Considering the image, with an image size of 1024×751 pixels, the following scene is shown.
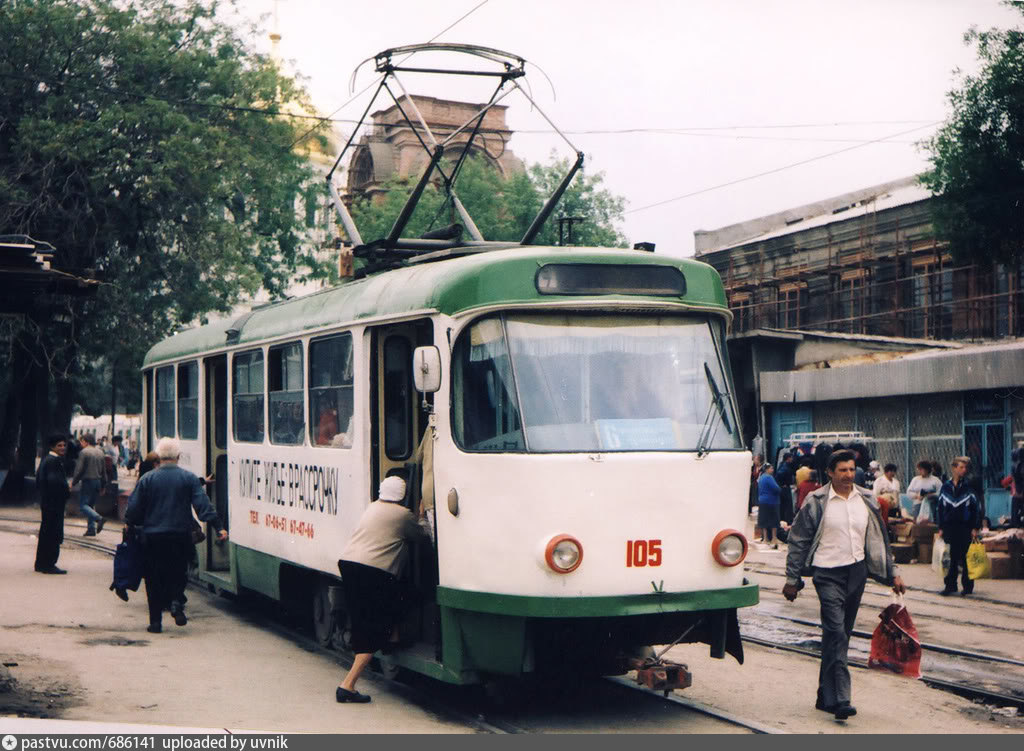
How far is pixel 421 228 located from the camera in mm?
45031

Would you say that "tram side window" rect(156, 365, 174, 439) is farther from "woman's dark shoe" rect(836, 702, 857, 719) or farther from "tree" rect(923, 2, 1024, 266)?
"tree" rect(923, 2, 1024, 266)

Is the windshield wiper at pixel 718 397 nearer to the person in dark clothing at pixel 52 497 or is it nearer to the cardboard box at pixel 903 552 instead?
the person in dark clothing at pixel 52 497

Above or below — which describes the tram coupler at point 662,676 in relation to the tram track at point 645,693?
above

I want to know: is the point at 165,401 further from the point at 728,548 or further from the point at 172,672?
the point at 728,548

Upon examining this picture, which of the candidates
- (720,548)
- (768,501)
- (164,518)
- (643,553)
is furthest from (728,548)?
(768,501)

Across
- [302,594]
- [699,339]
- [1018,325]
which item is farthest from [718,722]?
A: [1018,325]

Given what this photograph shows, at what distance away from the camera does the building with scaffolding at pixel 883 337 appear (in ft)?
76.5

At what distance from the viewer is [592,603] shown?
304 inches

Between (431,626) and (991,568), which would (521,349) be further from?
(991,568)

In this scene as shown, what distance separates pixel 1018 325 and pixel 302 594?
20475 mm

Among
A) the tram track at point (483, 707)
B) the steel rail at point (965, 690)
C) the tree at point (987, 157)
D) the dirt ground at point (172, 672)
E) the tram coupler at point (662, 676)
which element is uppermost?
the tree at point (987, 157)

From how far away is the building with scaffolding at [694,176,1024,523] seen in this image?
2333 cm

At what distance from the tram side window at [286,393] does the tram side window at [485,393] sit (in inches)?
113

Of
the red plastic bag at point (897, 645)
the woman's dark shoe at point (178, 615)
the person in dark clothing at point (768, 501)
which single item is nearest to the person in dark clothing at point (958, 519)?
the person in dark clothing at point (768, 501)
